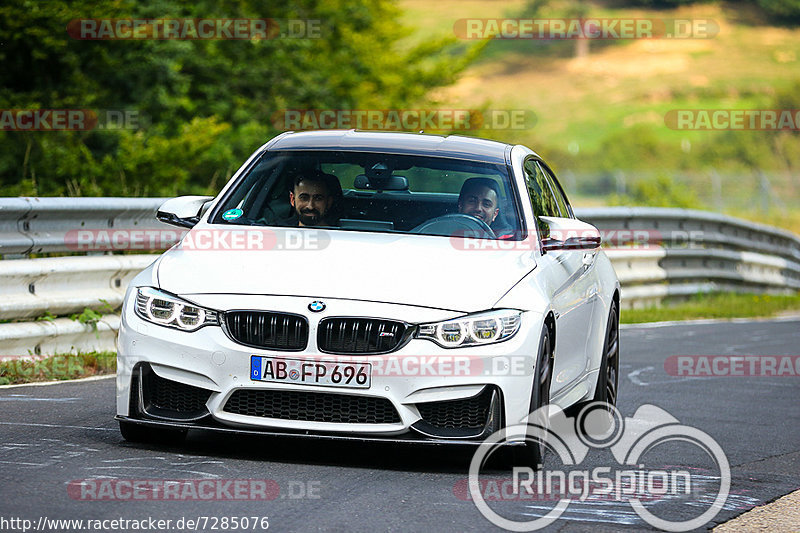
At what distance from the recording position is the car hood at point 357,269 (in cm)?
623

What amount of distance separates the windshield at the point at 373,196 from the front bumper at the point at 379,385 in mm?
1106

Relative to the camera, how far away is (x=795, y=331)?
54.0 ft

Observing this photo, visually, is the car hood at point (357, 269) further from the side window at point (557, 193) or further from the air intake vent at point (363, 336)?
the side window at point (557, 193)

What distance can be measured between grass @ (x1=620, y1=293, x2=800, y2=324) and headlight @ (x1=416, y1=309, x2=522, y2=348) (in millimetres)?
10066

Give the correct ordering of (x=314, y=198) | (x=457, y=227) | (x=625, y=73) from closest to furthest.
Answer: (x=457, y=227), (x=314, y=198), (x=625, y=73)

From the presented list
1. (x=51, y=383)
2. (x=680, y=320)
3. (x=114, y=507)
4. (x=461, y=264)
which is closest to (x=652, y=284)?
(x=680, y=320)

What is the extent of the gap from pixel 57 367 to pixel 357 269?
3485 millimetres

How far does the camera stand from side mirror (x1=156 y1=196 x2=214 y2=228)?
7.34 m

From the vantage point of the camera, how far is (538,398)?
6.45 metres

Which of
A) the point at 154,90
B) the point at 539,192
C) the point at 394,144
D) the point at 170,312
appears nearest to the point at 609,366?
the point at 539,192

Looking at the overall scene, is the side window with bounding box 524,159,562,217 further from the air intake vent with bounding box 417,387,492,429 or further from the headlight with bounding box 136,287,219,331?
the headlight with bounding box 136,287,219,331

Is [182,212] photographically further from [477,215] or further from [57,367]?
[57,367]

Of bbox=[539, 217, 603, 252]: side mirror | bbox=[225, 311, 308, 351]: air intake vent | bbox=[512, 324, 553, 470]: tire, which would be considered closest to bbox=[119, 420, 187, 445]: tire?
bbox=[225, 311, 308, 351]: air intake vent

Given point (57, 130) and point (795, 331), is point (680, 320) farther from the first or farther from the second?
point (57, 130)
